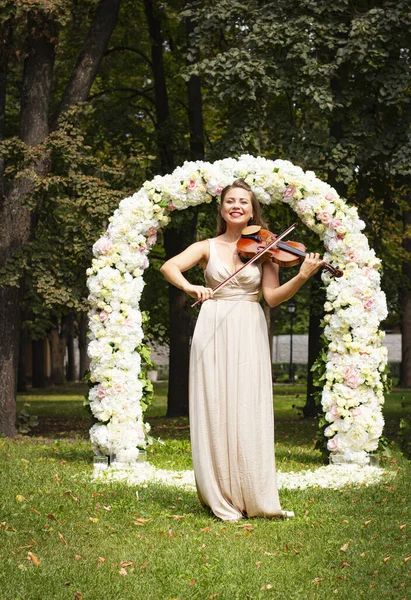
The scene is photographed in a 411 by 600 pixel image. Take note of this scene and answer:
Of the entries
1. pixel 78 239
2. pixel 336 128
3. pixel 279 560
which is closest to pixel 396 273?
pixel 336 128

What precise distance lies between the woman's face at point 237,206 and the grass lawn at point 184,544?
2.34m

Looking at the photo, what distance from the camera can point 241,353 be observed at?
7504mm

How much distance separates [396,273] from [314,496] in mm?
10837

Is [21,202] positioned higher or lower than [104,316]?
higher

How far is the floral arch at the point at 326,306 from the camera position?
10758mm

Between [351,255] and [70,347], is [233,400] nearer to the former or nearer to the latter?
[351,255]

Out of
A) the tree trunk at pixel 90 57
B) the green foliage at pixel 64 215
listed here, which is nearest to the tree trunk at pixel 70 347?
the tree trunk at pixel 90 57

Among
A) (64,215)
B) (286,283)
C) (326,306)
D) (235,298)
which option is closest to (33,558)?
(235,298)

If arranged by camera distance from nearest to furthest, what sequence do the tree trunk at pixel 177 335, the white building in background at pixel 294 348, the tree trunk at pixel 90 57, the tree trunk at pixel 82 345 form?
the tree trunk at pixel 90 57 < the tree trunk at pixel 177 335 < the tree trunk at pixel 82 345 < the white building in background at pixel 294 348

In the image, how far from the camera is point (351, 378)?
10.8m

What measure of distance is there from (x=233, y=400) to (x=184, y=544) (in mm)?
1261

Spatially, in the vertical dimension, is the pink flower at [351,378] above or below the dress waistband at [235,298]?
below

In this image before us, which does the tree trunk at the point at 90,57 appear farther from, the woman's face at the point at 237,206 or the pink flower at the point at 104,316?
the woman's face at the point at 237,206

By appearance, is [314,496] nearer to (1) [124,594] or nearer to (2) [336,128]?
(1) [124,594]
